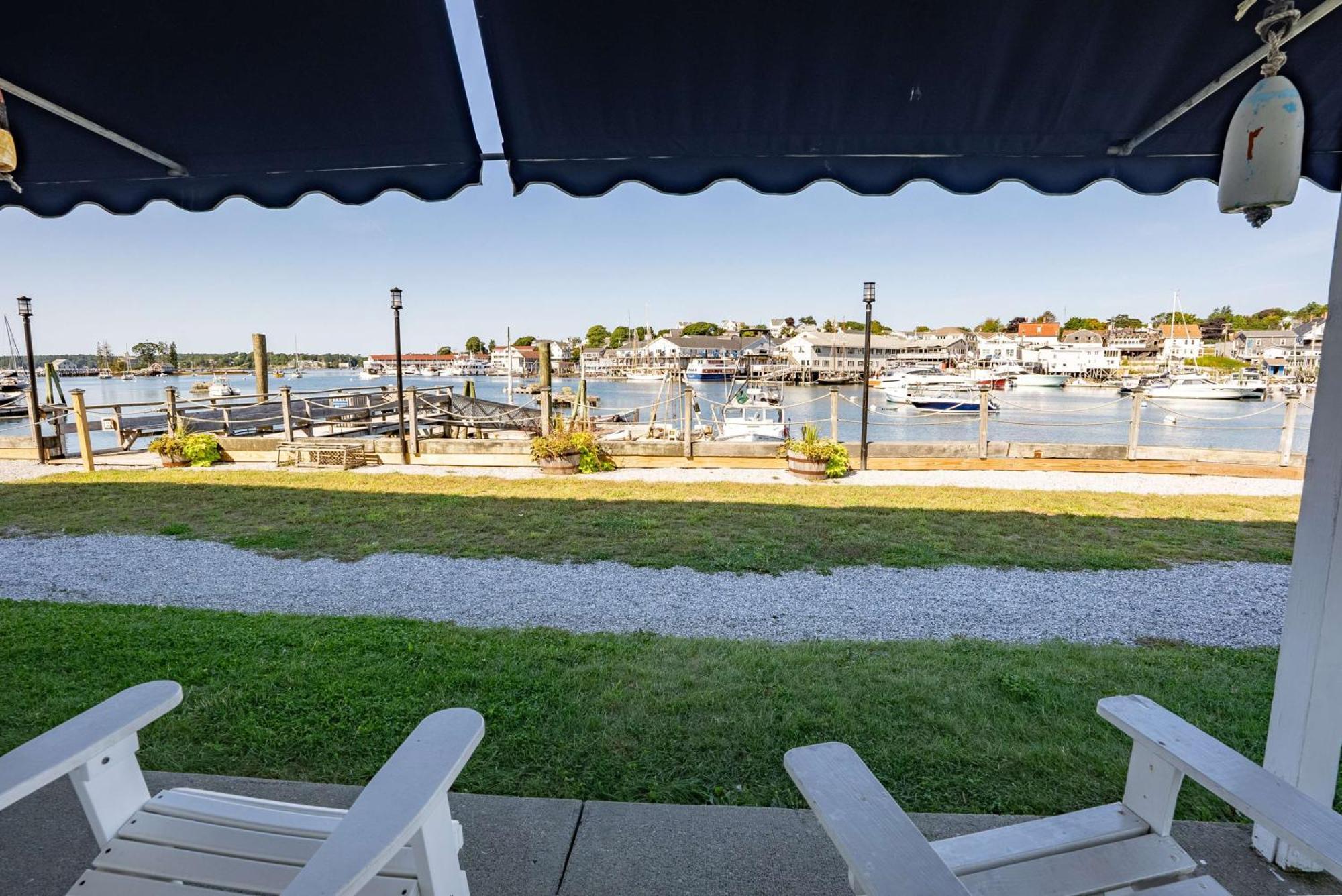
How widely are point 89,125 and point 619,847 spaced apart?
Answer: 2.99 metres

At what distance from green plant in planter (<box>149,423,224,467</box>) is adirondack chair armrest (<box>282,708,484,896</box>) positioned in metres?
11.2

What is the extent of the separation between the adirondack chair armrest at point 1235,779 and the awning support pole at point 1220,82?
5.70 feet

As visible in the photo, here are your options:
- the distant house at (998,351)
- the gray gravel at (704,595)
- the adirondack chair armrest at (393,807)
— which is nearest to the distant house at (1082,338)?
the distant house at (998,351)

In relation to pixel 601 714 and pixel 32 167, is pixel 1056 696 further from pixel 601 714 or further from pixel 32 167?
pixel 32 167

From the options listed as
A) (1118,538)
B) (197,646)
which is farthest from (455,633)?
(1118,538)

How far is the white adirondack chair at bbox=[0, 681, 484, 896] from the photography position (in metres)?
0.93

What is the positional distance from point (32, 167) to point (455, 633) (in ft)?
9.24

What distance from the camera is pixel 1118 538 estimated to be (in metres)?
5.68

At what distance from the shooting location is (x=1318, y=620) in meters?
1.38

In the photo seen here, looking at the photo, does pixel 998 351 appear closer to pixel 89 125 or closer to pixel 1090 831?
pixel 1090 831

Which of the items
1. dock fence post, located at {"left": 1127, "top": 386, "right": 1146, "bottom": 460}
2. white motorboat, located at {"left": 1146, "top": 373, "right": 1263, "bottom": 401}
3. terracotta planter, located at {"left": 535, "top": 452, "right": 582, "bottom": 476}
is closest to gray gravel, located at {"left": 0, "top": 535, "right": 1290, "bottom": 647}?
terracotta planter, located at {"left": 535, "top": 452, "right": 582, "bottom": 476}

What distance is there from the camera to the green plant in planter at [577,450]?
9.26m

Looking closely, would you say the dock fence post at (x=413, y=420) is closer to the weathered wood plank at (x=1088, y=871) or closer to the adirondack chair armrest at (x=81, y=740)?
the adirondack chair armrest at (x=81, y=740)

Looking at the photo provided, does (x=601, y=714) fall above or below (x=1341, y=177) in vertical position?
below
